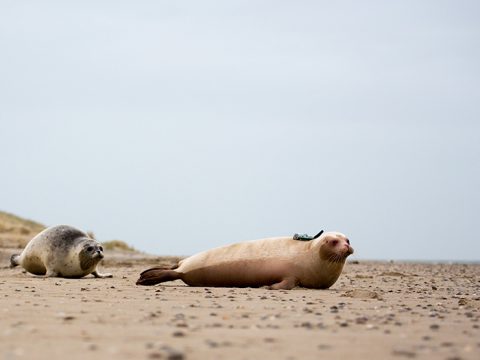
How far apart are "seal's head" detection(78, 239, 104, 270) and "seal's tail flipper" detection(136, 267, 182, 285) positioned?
2.63m

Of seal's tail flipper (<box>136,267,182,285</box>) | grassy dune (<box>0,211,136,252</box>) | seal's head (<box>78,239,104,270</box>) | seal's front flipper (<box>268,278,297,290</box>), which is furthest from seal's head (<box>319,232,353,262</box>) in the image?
grassy dune (<box>0,211,136,252</box>)

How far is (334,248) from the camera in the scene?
11.3m

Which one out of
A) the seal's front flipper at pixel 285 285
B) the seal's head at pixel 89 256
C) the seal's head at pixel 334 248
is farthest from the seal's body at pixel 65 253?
the seal's head at pixel 334 248

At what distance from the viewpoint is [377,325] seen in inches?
251

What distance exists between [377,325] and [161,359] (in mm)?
2382

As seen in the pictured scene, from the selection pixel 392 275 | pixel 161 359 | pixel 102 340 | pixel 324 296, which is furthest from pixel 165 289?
pixel 392 275

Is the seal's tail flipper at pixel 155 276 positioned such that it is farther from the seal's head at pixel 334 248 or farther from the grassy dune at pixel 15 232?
the grassy dune at pixel 15 232

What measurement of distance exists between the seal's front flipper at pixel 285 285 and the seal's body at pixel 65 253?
407 cm

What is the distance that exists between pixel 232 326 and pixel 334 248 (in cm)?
537

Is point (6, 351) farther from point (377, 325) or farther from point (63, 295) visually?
point (63, 295)

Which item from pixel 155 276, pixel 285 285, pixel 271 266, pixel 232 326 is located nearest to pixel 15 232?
pixel 155 276

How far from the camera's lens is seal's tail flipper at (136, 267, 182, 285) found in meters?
11.4

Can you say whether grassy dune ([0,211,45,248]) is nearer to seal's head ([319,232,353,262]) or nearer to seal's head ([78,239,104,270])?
seal's head ([78,239,104,270])

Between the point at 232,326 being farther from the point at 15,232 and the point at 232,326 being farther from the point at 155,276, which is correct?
the point at 15,232
